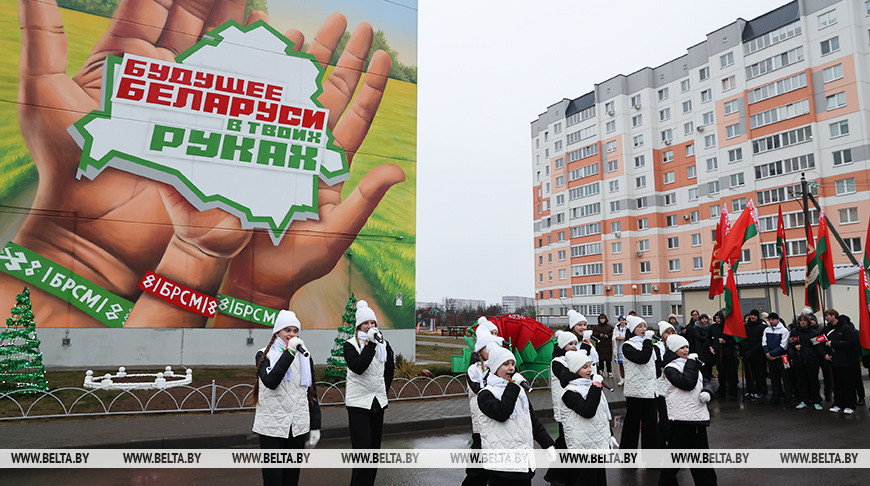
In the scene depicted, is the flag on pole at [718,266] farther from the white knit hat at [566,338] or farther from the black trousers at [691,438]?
the black trousers at [691,438]

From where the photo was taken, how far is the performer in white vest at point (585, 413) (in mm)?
4871

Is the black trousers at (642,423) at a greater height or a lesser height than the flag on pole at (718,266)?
lesser

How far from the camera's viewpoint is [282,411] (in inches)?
191

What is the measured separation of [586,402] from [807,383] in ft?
33.8

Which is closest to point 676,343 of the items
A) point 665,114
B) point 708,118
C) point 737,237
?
point 737,237

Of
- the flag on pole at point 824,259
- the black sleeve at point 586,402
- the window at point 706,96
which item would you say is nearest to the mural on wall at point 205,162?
the flag on pole at point 824,259

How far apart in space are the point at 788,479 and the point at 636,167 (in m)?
55.2

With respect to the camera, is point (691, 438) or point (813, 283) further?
point (813, 283)

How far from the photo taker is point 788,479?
21.7 feet

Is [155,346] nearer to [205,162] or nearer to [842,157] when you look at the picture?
[205,162]

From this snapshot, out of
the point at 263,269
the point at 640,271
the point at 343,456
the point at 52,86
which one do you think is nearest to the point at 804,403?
the point at 343,456

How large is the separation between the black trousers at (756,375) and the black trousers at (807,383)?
0.68 meters

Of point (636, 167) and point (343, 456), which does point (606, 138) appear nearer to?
point (636, 167)

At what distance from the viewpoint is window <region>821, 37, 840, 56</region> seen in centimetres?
3948
